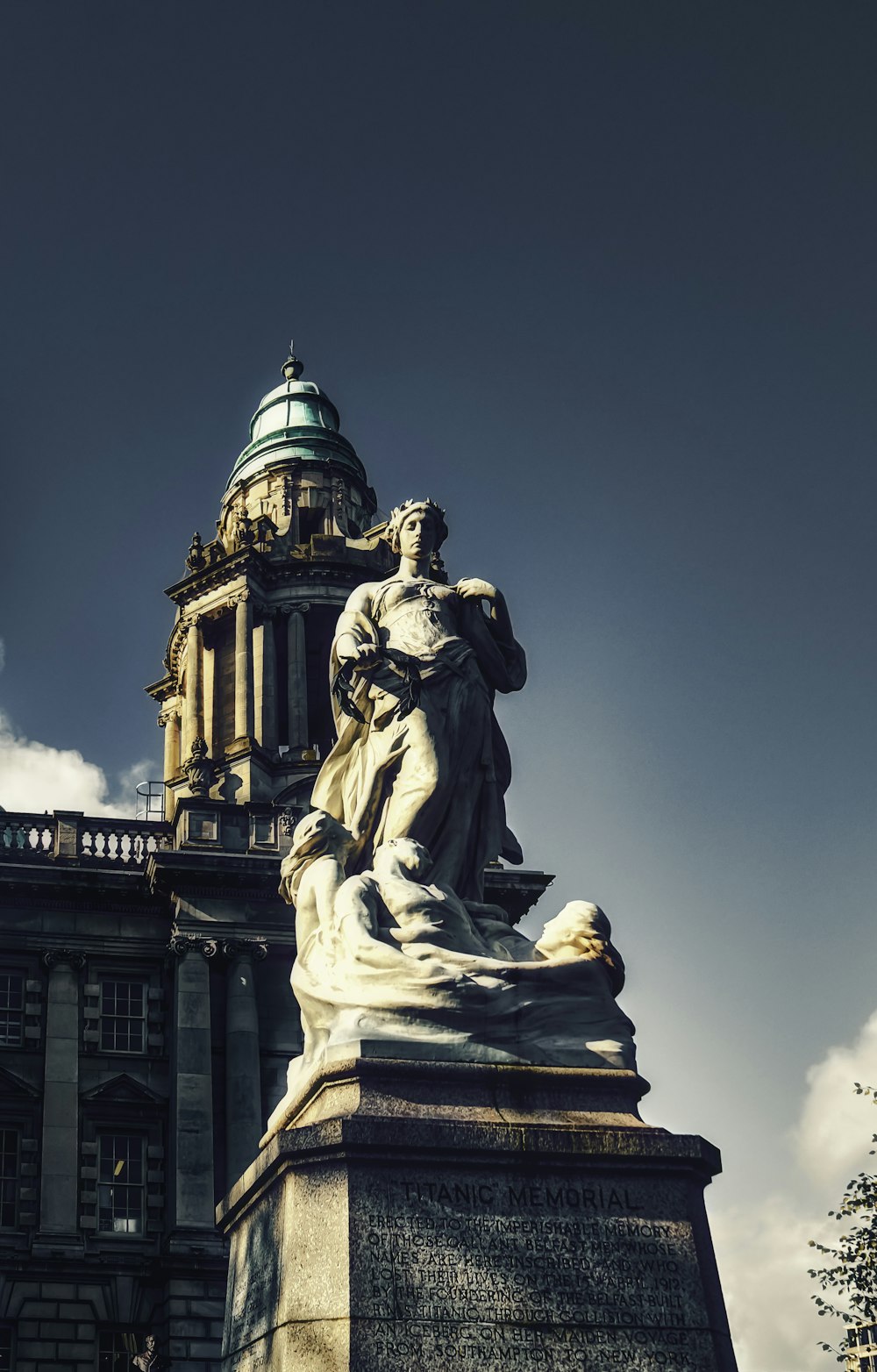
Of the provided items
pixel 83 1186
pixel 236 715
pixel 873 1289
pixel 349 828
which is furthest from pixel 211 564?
pixel 349 828

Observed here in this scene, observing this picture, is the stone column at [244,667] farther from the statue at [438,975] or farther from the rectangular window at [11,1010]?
the statue at [438,975]

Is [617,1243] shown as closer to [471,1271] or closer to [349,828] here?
[471,1271]

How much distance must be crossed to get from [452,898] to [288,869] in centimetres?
127

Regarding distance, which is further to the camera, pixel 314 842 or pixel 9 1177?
pixel 9 1177

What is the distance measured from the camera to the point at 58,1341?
38906 mm

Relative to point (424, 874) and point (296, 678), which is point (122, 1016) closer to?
point (296, 678)

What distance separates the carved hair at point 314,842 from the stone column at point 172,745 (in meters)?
47.4

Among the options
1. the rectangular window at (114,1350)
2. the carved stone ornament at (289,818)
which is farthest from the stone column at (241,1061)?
the rectangular window at (114,1350)

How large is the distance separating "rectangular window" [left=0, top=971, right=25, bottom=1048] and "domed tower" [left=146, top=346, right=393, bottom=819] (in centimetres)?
747

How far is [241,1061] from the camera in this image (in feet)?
139

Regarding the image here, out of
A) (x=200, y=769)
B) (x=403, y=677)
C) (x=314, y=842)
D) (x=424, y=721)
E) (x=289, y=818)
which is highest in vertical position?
(x=200, y=769)

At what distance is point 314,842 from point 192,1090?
33148 millimetres

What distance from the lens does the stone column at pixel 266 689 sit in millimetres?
52156

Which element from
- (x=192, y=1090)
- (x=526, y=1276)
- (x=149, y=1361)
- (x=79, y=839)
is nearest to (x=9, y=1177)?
(x=192, y=1090)
